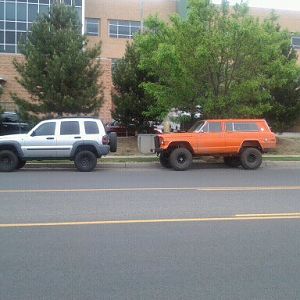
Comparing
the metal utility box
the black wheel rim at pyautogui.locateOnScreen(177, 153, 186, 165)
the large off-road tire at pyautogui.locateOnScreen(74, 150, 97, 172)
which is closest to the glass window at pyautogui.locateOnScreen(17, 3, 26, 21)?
the metal utility box

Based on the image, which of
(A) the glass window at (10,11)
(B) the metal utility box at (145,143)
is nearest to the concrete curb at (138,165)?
(B) the metal utility box at (145,143)

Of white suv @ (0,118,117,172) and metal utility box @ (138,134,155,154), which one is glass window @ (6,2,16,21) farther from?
white suv @ (0,118,117,172)

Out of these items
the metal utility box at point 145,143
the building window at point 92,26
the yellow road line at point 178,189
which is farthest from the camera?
the building window at point 92,26

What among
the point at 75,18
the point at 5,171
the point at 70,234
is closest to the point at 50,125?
the point at 5,171

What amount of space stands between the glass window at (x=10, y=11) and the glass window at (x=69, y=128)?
3609 cm

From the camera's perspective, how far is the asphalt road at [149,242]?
183 inches

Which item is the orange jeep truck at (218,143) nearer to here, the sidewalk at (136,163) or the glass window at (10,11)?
the sidewalk at (136,163)

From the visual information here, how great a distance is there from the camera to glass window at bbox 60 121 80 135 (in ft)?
53.1

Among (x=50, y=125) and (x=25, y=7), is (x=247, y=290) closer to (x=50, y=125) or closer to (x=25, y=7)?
(x=50, y=125)

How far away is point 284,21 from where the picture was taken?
2498 inches

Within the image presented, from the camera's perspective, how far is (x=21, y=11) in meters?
48.6

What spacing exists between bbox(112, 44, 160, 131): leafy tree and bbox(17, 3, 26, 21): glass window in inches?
1085

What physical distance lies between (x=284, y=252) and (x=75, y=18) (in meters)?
18.9

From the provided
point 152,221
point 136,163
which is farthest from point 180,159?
point 152,221
